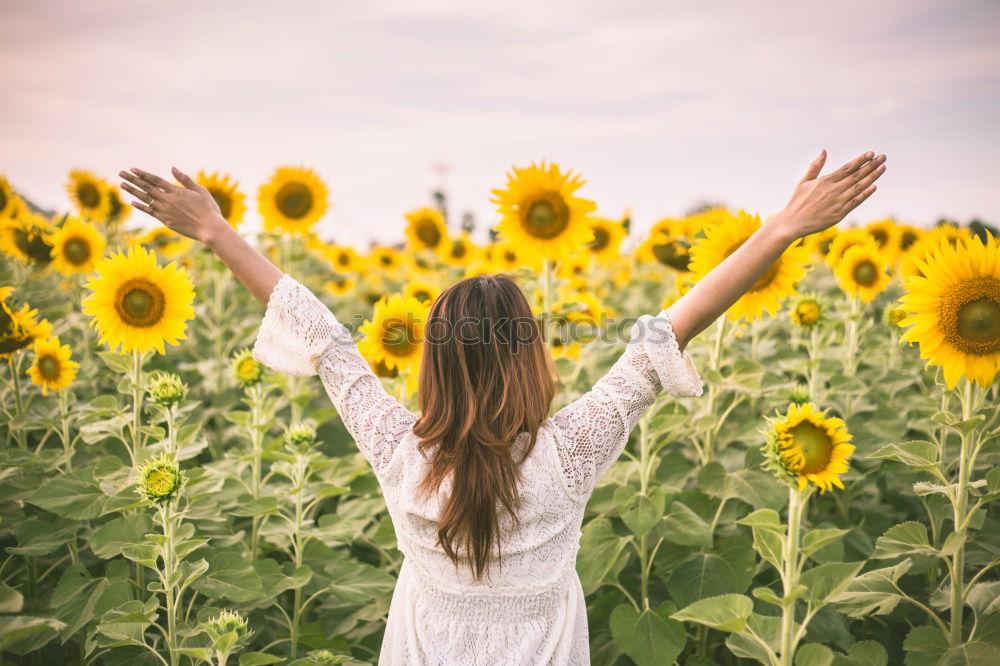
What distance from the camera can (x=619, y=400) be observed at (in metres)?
1.87

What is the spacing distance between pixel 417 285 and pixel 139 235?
226 centimetres

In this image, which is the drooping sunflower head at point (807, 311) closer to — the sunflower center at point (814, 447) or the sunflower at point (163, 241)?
the sunflower center at point (814, 447)

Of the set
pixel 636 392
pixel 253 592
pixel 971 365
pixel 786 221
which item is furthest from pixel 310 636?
pixel 971 365

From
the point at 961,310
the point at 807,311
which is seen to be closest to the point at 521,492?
the point at 961,310

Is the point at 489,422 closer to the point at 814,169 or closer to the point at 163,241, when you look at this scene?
the point at 814,169

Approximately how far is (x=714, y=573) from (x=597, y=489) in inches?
23.3

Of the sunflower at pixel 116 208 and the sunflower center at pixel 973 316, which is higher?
the sunflower at pixel 116 208

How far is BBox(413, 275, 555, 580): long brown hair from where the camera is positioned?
1.85 m

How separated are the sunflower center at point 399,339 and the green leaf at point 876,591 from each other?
2.12m

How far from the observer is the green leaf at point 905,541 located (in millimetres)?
Answer: 2191

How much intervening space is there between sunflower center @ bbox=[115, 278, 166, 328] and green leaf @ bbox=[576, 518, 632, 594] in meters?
1.93

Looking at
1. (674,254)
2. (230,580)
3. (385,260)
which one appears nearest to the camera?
(230,580)

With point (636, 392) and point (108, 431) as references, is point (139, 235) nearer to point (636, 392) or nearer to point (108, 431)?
point (108, 431)

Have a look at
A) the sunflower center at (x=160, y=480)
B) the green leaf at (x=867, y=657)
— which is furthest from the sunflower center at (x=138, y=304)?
the green leaf at (x=867, y=657)
